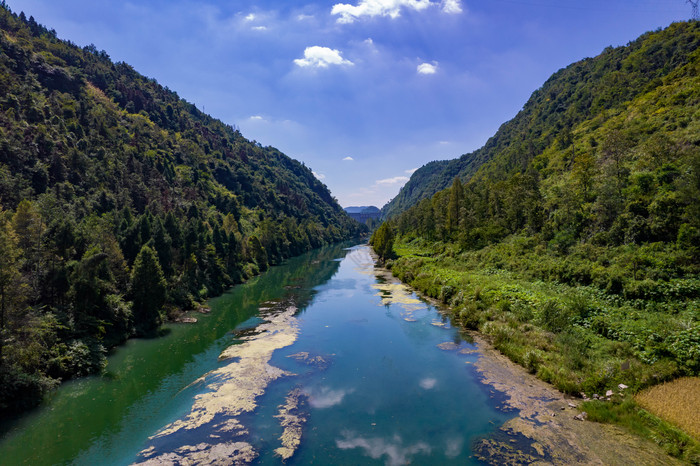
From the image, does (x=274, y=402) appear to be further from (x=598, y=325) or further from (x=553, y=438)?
(x=598, y=325)

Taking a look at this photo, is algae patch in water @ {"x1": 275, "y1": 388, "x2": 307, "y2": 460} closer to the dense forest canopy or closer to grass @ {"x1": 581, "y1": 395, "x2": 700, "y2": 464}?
grass @ {"x1": 581, "y1": 395, "x2": 700, "y2": 464}

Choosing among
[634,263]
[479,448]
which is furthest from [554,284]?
[479,448]

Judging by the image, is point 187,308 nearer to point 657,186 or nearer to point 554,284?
point 554,284

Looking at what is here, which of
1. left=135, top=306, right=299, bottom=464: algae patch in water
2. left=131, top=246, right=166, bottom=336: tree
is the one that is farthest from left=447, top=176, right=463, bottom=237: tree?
left=131, top=246, right=166, bottom=336: tree

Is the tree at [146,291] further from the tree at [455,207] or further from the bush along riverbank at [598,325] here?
the tree at [455,207]

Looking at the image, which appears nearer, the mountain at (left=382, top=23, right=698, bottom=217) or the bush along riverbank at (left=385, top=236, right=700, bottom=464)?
the bush along riverbank at (left=385, top=236, right=700, bottom=464)

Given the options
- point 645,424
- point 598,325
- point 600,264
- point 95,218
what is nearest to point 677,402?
point 645,424

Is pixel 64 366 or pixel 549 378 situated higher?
pixel 64 366
